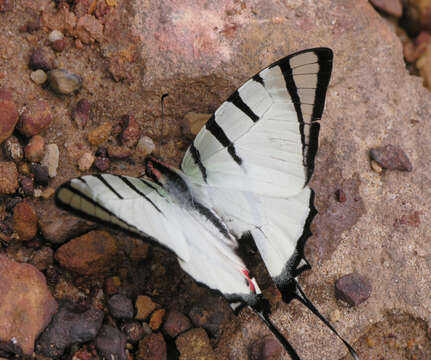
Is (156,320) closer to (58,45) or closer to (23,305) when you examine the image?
(23,305)

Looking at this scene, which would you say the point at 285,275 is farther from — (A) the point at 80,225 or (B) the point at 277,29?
(B) the point at 277,29

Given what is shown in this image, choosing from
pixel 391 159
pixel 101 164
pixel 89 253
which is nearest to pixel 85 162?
pixel 101 164

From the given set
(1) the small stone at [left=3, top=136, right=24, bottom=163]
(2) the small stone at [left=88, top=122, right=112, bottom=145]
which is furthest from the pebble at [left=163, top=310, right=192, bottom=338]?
(1) the small stone at [left=3, top=136, right=24, bottom=163]

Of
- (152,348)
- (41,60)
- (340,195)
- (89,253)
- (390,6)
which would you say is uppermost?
(390,6)

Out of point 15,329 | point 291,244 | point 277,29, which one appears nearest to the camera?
point 15,329

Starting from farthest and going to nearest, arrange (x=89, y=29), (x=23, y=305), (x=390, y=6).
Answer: (x=390, y=6) → (x=89, y=29) → (x=23, y=305)

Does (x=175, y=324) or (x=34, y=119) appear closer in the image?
(x=175, y=324)

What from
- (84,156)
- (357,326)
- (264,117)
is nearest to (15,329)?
(84,156)
